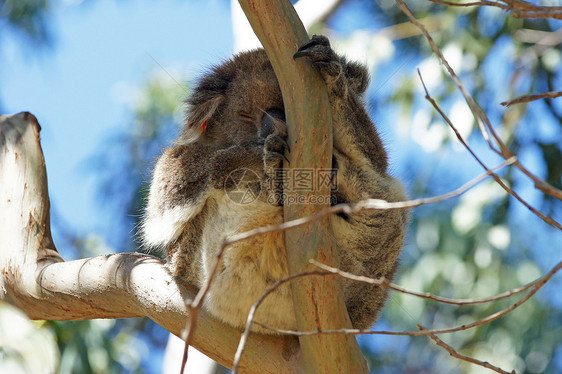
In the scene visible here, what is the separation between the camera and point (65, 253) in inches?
318

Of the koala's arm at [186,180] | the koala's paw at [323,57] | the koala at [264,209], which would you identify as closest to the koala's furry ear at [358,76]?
the koala at [264,209]

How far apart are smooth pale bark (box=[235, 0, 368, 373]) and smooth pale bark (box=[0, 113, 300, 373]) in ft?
0.99

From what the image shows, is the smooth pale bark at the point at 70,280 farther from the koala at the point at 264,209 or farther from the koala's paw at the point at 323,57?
the koala's paw at the point at 323,57

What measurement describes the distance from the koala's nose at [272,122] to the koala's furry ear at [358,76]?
1.08ft

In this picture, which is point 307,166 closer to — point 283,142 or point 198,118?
point 283,142

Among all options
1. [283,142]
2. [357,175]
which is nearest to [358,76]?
[357,175]

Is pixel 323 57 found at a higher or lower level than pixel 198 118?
higher

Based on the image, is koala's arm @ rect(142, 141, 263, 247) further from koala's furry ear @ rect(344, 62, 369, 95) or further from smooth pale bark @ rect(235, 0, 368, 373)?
koala's furry ear @ rect(344, 62, 369, 95)

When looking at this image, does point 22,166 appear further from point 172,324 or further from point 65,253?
point 65,253

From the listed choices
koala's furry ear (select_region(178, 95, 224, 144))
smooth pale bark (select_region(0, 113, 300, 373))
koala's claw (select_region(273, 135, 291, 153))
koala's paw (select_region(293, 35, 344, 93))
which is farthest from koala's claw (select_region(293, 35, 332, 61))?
smooth pale bark (select_region(0, 113, 300, 373))

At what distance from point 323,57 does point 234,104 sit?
0.81m

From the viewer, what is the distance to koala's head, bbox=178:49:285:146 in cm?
272

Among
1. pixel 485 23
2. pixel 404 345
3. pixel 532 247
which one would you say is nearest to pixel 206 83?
pixel 485 23

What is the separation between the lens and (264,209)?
230cm
